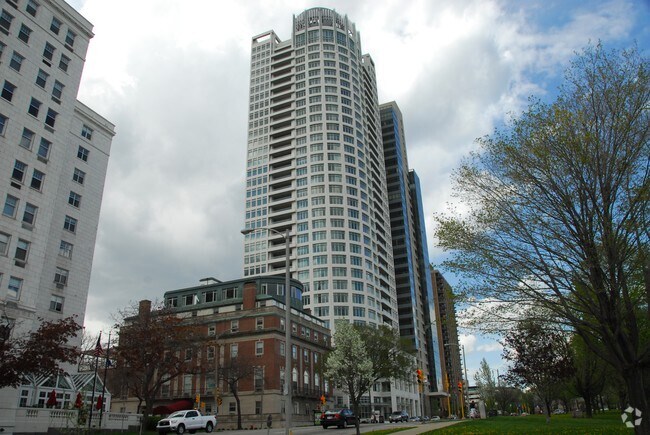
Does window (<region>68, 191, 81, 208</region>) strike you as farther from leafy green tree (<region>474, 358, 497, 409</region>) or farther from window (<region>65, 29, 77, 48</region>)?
leafy green tree (<region>474, 358, 497, 409</region>)

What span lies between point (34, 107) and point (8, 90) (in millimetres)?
2395

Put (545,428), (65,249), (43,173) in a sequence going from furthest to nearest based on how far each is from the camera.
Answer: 1. (65,249)
2. (43,173)
3. (545,428)

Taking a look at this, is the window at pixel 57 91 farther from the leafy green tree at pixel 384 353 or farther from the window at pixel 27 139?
the leafy green tree at pixel 384 353

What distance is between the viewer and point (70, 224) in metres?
→ 47.3

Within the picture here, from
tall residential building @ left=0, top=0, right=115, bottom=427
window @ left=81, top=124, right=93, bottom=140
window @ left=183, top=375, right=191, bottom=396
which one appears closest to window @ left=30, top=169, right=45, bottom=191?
tall residential building @ left=0, top=0, right=115, bottom=427

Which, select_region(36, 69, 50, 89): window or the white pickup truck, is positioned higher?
select_region(36, 69, 50, 89): window

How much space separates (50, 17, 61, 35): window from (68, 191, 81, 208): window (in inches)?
605

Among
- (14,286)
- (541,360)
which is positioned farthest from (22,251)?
(541,360)

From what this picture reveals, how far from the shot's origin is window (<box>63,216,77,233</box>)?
46.8 metres

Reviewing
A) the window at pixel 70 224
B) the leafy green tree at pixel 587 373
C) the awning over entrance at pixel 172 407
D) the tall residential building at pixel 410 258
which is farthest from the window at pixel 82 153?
the tall residential building at pixel 410 258

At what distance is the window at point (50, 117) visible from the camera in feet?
137

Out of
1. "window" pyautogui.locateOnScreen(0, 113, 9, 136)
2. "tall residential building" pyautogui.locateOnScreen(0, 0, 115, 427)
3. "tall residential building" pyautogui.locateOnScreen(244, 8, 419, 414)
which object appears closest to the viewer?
"tall residential building" pyautogui.locateOnScreen(0, 0, 115, 427)

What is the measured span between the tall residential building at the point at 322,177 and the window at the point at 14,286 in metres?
67.8

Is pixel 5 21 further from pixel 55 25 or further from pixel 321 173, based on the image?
pixel 321 173
